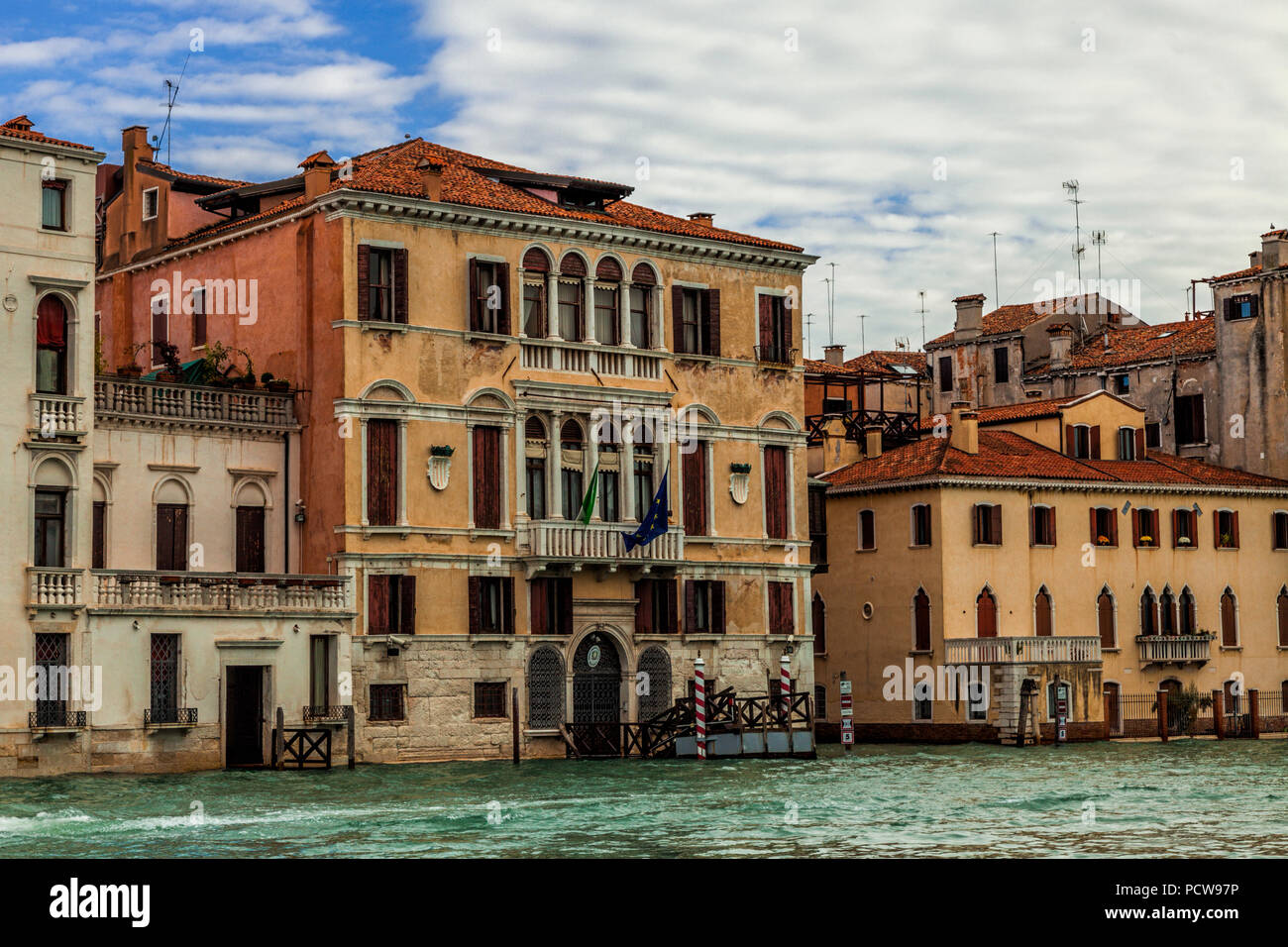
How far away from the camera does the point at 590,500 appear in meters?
38.7

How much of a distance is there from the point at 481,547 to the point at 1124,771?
12.5m

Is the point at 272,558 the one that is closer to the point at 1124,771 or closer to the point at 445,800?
the point at 445,800

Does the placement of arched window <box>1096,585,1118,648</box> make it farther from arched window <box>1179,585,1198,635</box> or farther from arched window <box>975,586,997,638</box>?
arched window <box>975,586,997,638</box>

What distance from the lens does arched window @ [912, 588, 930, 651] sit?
4569 centimetres

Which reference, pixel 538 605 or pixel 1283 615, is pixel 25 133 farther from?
pixel 1283 615

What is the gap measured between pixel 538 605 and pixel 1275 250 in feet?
81.2

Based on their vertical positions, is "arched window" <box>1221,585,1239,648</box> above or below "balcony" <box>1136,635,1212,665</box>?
above

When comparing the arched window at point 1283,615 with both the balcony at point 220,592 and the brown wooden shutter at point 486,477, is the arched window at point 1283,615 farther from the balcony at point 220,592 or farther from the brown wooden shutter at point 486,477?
the balcony at point 220,592

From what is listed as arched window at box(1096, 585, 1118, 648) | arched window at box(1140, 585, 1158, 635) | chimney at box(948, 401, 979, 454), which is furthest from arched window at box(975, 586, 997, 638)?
arched window at box(1140, 585, 1158, 635)

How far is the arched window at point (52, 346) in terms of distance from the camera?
104ft

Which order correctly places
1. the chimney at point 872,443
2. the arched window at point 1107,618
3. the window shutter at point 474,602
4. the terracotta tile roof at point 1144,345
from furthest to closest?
the terracotta tile roof at point 1144,345, the chimney at point 872,443, the arched window at point 1107,618, the window shutter at point 474,602

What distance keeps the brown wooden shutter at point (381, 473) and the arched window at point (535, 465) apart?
9.84ft

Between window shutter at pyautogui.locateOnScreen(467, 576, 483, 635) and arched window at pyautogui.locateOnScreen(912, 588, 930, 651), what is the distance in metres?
12.5

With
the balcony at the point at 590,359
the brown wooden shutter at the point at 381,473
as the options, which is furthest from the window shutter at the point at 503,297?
the brown wooden shutter at the point at 381,473
